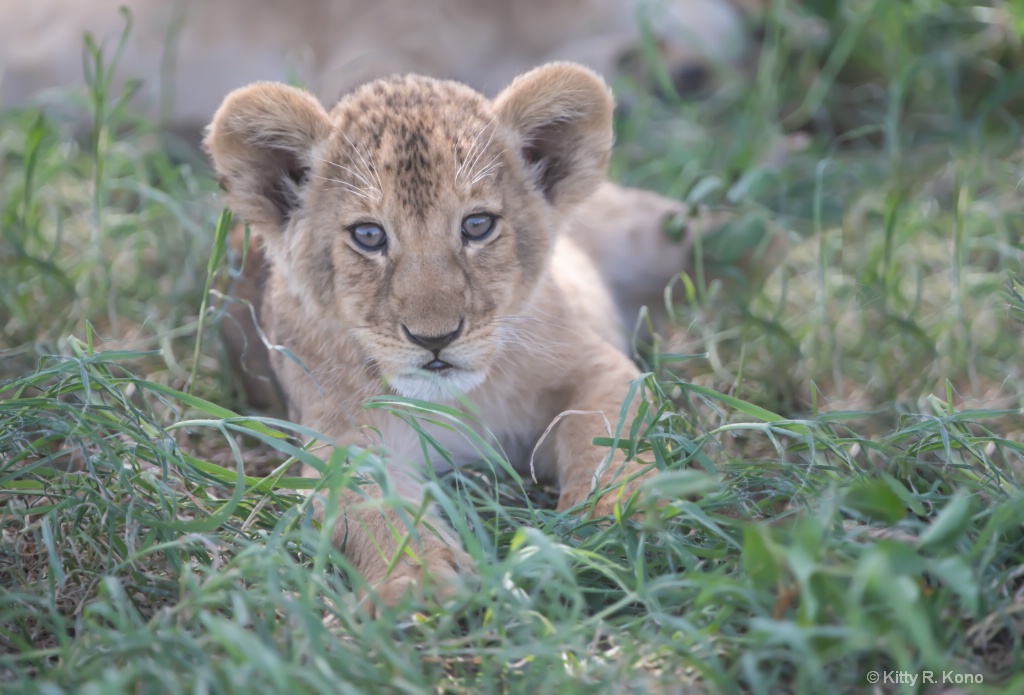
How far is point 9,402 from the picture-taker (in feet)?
9.16

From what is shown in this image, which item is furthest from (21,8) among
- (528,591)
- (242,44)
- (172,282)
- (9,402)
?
(528,591)

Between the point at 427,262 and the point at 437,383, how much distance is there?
0.32 meters

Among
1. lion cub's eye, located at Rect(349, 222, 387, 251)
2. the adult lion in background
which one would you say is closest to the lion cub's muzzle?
lion cub's eye, located at Rect(349, 222, 387, 251)

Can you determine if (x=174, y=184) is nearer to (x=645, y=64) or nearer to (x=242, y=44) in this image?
(x=242, y=44)

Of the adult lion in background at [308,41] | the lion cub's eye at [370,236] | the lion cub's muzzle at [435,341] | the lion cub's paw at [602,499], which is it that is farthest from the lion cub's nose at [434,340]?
the adult lion in background at [308,41]

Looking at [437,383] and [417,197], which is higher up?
[417,197]

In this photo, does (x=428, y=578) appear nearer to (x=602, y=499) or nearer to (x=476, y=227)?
(x=602, y=499)

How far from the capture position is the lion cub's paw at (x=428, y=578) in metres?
2.34

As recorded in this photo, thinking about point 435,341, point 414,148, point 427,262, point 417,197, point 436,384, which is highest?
point 414,148

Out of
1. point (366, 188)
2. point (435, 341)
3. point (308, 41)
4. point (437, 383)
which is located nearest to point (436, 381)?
point (437, 383)

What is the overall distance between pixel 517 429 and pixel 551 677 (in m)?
1.26

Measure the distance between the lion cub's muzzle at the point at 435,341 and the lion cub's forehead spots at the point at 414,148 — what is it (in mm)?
321

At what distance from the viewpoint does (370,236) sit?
2.94 m

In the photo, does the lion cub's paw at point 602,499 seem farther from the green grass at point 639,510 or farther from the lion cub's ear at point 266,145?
the lion cub's ear at point 266,145
